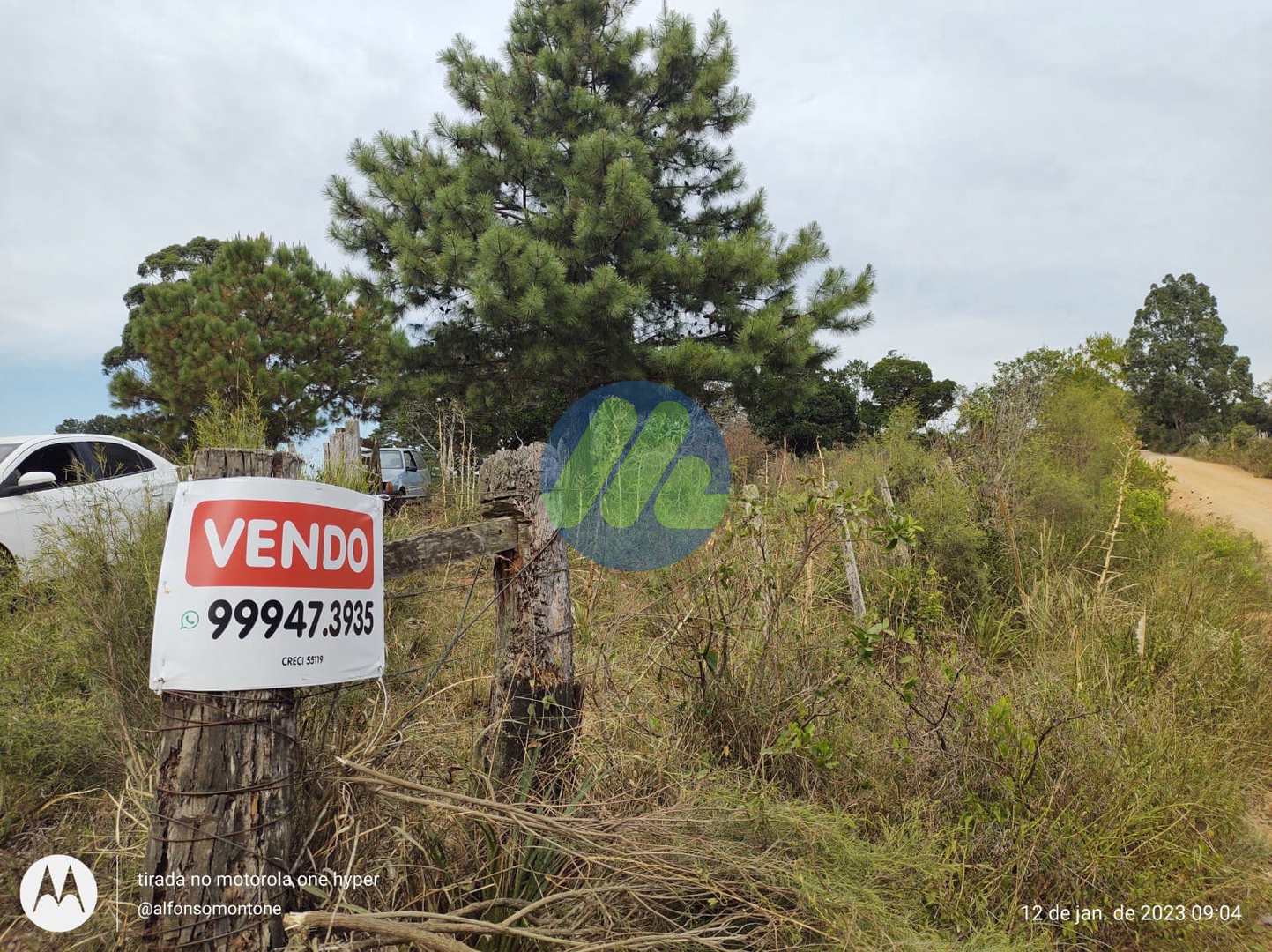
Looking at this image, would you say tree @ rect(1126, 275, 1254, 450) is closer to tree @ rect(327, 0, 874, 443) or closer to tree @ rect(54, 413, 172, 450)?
tree @ rect(327, 0, 874, 443)

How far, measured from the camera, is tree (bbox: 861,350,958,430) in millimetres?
17094

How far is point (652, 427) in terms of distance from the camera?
10.7 metres

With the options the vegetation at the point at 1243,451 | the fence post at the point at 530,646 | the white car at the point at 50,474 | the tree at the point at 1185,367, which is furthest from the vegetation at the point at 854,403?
the tree at the point at 1185,367

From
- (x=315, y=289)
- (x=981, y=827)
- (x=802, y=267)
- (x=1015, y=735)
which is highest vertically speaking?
(x=315, y=289)

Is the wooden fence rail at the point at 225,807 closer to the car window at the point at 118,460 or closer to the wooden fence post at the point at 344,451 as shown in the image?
the wooden fence post at the point at 344,451

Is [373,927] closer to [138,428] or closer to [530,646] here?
[530,646]

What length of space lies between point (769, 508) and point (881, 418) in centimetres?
1413

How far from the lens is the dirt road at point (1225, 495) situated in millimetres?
9484

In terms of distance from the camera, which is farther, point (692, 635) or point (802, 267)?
point (802, 267)

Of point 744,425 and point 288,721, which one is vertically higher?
point 744,425

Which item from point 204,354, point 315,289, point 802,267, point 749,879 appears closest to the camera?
point 749,879

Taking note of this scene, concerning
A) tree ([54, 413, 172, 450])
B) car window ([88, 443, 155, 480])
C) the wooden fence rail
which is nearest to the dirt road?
the wooden fence rail

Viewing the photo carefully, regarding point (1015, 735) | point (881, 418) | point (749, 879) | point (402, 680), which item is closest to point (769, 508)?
point (1015, 735)

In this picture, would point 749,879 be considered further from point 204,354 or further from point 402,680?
point 204,354
